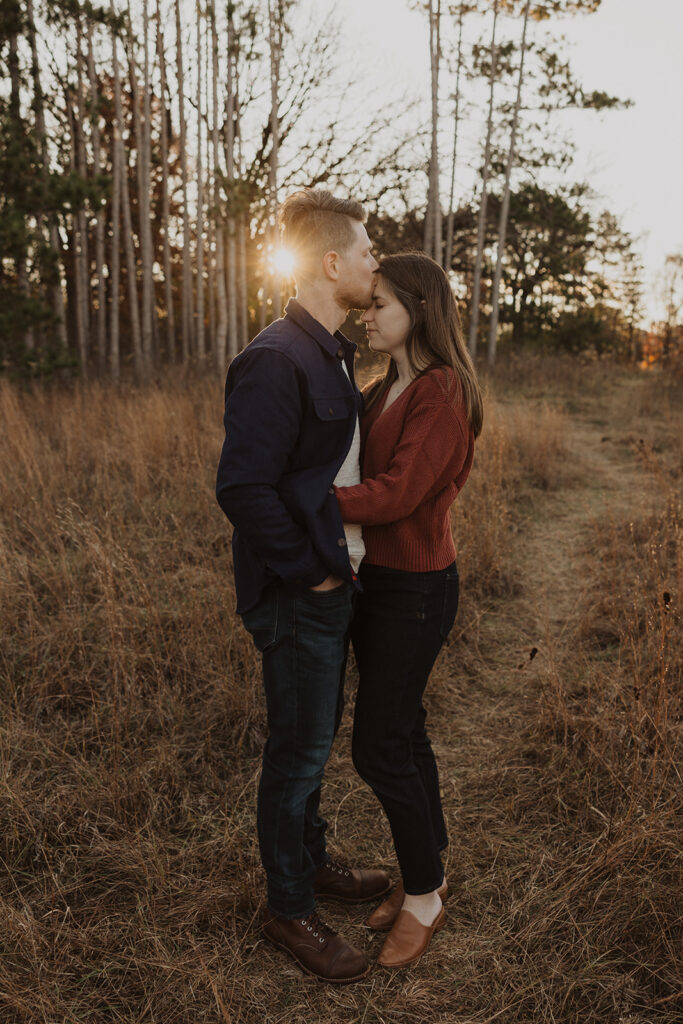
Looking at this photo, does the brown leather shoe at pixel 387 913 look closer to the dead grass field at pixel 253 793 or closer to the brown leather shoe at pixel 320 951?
the dead grass field at pixel 253 793

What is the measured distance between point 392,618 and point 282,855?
0.78 meters

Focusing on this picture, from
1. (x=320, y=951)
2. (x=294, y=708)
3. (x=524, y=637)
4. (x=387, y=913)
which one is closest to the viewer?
(x=294, y=708)

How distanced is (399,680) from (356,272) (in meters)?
1.17

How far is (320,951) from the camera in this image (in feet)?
6.61

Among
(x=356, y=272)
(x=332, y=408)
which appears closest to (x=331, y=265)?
(x=356, y=272)

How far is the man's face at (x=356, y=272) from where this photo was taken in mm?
1875

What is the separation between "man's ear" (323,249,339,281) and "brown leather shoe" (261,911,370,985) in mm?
1901

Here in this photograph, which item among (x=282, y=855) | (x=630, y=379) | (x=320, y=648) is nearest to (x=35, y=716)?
(x=282, y=855)

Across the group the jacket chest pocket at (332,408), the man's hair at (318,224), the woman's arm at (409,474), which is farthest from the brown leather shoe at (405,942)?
the man's hair at (318,224)

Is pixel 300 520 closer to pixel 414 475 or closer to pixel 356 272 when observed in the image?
pixel 414 475

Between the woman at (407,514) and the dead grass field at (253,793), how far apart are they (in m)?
0.40

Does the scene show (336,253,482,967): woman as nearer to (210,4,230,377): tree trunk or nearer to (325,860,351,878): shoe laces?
(325,860,351,878): shoe laces

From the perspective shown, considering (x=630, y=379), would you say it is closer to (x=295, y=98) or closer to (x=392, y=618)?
(x=295, y=98)

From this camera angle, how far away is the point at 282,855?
1.99 m
